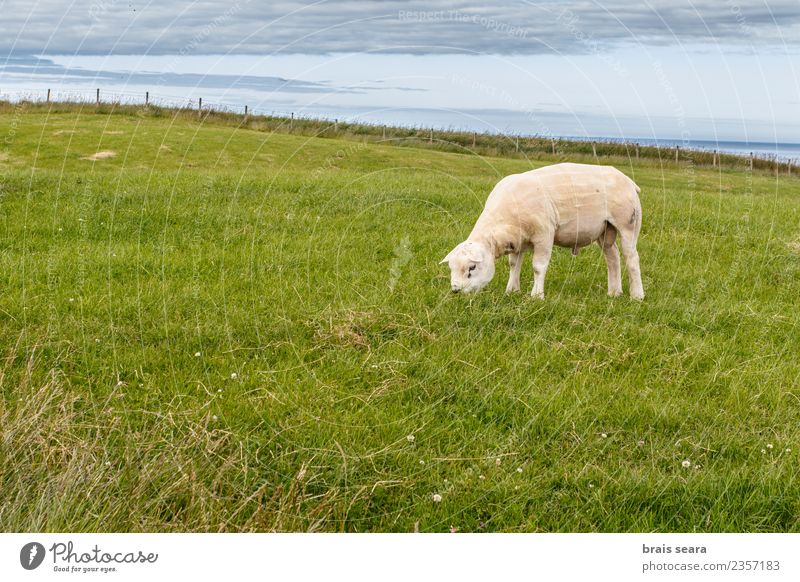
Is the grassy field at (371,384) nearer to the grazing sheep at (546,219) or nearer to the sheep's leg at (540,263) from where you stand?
the sheep's leg at (540,263)

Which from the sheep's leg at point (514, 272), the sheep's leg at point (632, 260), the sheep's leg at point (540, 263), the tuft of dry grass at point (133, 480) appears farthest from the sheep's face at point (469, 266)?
the tuft of dry grass at point (133, 480)

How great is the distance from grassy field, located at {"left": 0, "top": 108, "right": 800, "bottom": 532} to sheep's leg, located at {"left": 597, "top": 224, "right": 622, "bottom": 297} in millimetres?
269

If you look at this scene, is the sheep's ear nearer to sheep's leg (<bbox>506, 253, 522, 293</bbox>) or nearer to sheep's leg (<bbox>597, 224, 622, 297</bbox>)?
sheep's leg (<bbox>506, 253, 522, 293</bbox>)

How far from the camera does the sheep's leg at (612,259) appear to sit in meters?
10.6

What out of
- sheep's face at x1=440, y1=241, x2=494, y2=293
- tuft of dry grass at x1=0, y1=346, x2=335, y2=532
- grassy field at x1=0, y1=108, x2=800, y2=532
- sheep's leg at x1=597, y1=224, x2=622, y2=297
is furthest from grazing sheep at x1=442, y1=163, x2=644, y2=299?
tuft of dry grass at x1=0, y1=346, x2=335, y2=532

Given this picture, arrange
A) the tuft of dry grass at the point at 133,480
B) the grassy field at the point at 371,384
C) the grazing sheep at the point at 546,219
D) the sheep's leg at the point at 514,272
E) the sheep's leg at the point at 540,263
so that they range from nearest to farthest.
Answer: the tuft of dry grass at the point at 133,480 → the grassy field at the point at 371,384 → the grazing sheep at the point at 546,219 → the sheep's leg at the point at 540,263 → the sheep's leg at the point at 514,272

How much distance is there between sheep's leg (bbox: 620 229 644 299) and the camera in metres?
10.3

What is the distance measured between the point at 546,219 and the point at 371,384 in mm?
3666

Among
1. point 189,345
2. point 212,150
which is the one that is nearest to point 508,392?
point 189,345

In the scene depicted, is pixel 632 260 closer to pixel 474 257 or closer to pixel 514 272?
pixel 514 272

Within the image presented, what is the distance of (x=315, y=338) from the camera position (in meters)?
8.31

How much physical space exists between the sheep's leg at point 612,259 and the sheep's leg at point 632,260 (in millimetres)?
200

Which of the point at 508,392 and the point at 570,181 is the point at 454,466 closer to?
the point at 508,392

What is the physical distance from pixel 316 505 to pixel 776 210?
1620 cm
